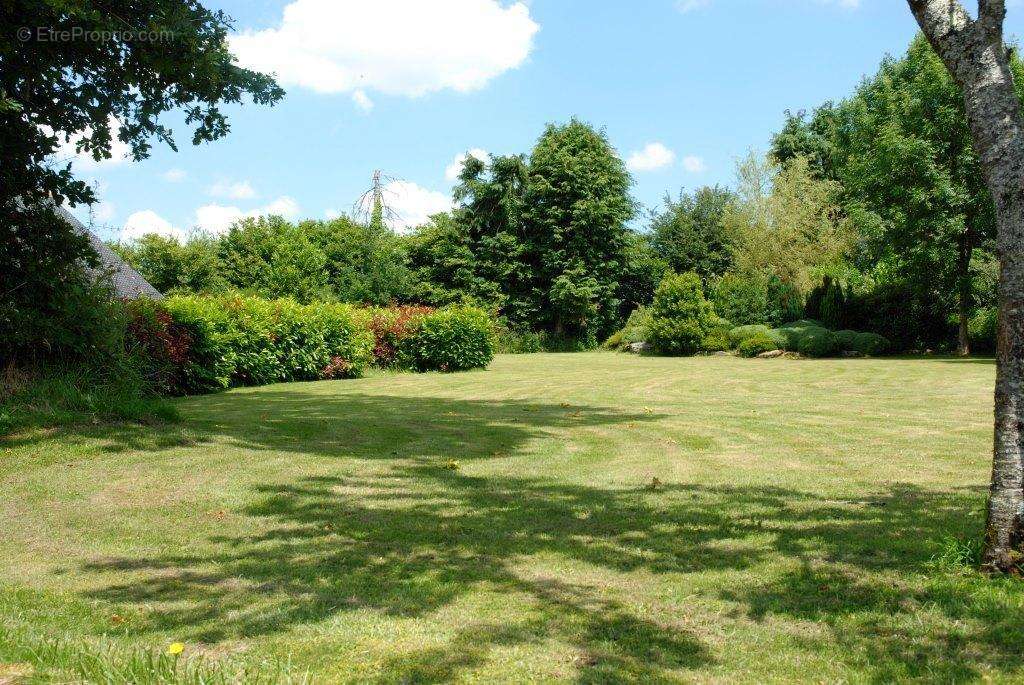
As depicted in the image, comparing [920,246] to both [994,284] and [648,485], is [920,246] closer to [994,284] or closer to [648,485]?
[994,284]

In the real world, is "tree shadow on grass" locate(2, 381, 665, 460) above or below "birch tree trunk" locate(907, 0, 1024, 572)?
below

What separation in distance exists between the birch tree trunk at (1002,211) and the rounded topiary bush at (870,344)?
25078 mm

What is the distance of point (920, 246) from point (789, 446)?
19.5m

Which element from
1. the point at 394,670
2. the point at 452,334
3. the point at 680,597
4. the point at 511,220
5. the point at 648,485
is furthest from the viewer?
the point at 511,220

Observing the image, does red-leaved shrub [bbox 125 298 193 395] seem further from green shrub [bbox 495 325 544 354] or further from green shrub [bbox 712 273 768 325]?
green shrub [bbox 712 273 768 325]

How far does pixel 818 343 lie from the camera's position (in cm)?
2697

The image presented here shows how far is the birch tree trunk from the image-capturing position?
4.00 m

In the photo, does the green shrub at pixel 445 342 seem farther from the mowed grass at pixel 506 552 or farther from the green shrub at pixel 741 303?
the green shrub at pixel 741 303

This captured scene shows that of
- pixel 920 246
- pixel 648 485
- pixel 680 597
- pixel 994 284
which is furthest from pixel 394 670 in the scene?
pixel 994 284

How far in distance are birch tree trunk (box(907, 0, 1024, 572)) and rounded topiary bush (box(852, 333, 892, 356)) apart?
2508 centimetres

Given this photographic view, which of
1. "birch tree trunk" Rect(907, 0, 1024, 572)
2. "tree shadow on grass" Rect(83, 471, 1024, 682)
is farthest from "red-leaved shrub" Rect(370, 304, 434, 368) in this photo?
"birch tree trunk" Rect(907, 0, 1024, 572)

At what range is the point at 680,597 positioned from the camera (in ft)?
13.3

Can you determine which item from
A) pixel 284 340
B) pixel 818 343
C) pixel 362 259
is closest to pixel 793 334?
pixel 818 343

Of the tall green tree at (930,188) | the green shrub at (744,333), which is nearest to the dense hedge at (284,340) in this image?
the green shrub at (744,333)
